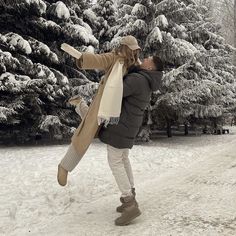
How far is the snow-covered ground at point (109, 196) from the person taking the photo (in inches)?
192

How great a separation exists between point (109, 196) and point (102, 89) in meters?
2.32

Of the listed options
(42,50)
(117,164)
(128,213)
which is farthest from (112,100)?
(42,50)

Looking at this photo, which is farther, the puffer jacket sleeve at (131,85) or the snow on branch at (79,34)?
the snow on branch at (79,34)

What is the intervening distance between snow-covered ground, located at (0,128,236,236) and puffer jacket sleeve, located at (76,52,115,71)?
1.95m

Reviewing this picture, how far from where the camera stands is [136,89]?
4973 mm

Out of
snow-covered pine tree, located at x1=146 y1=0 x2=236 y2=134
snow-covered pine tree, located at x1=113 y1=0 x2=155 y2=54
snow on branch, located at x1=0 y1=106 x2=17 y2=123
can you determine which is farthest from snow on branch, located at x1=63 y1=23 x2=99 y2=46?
snow on branch, located at x1=0 y1=106 x2=17 y2=123

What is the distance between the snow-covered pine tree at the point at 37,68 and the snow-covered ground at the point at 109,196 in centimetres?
185

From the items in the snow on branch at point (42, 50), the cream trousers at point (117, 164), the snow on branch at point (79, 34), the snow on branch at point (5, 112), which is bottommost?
the cream trousers at point (117, 164)

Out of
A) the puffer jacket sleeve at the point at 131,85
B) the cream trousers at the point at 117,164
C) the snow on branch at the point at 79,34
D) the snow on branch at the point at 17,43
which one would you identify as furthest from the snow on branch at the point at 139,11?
the cream trousers at the point at 117,164

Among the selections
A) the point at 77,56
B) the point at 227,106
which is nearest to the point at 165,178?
the point at 77,56

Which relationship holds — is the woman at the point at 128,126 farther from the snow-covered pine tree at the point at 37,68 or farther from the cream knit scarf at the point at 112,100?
the snow-covered pine tree at the point at 37,68

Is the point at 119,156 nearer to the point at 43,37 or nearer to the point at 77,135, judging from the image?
the point at 77,135

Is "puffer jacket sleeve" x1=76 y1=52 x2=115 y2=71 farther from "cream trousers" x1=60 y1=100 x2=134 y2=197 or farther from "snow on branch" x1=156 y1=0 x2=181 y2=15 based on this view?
"snow on branch" x1=156 y1=0 x2=181 y2=15

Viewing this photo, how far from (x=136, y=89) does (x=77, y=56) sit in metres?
0.81
